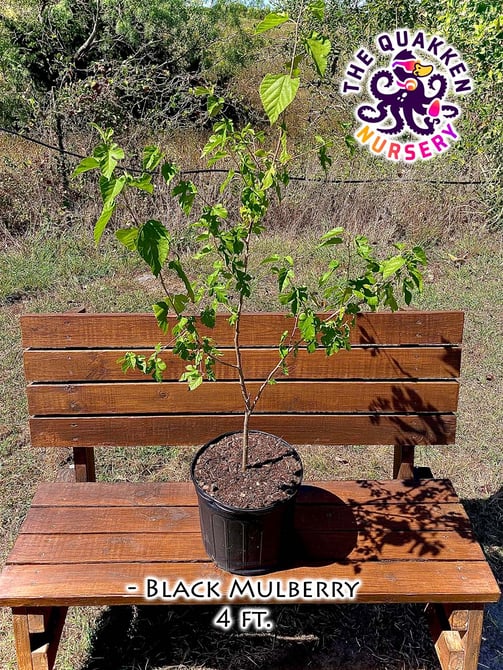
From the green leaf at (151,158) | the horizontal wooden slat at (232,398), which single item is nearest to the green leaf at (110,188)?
the green leaf at (151,158)

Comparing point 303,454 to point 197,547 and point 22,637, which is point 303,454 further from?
point 22,637

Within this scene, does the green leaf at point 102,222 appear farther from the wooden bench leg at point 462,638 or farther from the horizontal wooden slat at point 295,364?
the wooden bench leg at point 462,638

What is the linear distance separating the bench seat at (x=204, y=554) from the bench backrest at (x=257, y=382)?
18 cm

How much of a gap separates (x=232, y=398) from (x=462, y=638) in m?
0.98

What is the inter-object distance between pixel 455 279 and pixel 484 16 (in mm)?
2826

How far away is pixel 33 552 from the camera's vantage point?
5.45 feet

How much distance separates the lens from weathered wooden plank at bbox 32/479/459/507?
1896 millimetres

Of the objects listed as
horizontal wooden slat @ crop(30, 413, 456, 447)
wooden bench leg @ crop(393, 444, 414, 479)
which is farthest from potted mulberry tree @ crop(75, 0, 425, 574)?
wooden bench leg @ crop(393, 444, 414, 479)

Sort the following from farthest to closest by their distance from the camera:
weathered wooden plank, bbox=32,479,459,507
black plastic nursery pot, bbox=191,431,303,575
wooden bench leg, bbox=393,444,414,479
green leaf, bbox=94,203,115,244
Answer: wooden bench leg, bbox=393,444,414,479, weathered wooden plank, bbox=32,479,459,507, black plastic nursery pot, bbox=191,431,303,575, green leaf, bbox=94,203,115,244

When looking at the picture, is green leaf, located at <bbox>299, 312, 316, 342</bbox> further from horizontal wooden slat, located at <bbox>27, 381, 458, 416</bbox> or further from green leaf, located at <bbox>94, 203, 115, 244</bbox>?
horizontal wooden slat, located at <bbox>27, 381, 458, 416</bbox>

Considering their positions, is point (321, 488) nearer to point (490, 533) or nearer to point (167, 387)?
point (167, 387)

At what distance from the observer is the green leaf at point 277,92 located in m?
1.12

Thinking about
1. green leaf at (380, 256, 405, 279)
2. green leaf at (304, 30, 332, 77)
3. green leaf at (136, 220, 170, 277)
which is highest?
green leaf at (304, 30, 332, 77)

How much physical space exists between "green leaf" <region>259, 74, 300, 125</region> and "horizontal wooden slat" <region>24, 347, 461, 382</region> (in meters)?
0.97
